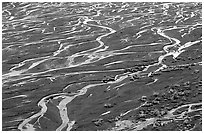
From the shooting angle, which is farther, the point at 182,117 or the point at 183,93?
the point at 183,93

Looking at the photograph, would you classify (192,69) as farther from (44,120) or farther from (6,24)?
(6,24)

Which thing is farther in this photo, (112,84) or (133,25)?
(133,25)

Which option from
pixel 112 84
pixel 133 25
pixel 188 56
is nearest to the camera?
pixel 112 84

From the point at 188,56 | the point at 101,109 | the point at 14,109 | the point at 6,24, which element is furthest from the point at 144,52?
the point at 6,24

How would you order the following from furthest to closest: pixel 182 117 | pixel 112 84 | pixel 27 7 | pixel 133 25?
pixel 27 7, pixel 133 25, pixel 112 84, pixel 182 117

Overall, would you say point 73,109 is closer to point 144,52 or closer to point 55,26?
point 144,52

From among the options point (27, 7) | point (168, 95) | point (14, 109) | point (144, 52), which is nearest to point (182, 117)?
point (168, 95)
